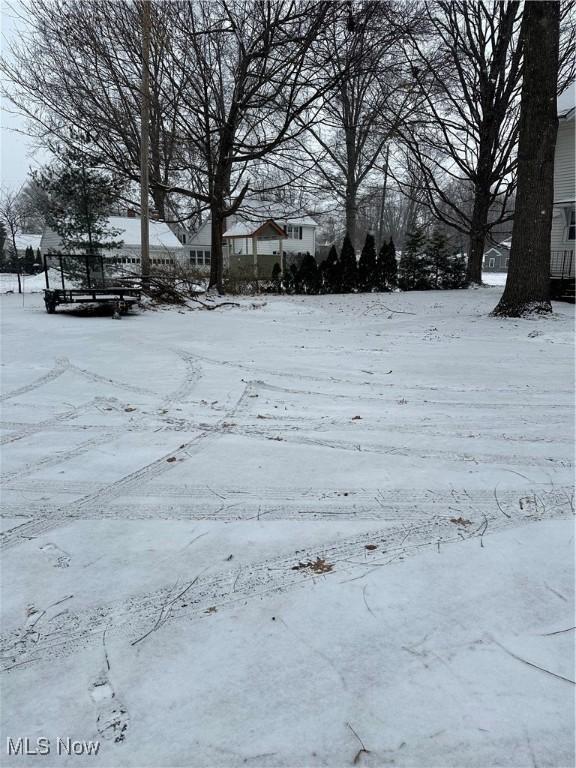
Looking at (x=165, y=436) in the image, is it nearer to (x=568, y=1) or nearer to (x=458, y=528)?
(x=458, y=528)

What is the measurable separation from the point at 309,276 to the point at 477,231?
7050mm

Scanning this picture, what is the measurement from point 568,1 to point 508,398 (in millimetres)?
18095

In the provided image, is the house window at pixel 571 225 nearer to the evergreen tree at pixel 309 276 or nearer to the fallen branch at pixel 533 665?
the evergreen tree at pixel 309 276

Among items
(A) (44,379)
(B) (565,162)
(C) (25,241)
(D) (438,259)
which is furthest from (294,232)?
(A) (44,379)

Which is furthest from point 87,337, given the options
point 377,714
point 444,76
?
point 444,76

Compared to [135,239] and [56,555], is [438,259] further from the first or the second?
[135,239]

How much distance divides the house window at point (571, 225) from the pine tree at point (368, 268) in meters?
7.26

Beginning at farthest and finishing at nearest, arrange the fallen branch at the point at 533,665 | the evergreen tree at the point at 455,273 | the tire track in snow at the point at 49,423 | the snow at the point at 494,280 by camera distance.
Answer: the snow at the point at 494,280, the evergreen tree at the point at 455,273, the tire track in snow at the point at 49,423, the fallen branch at the point at 533,665

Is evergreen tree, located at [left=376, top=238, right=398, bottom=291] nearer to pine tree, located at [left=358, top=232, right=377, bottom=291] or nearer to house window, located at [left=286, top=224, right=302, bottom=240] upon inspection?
pine tree, located at [left=358, top=232, right=377, bottom=291]

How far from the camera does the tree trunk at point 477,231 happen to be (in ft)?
63.5

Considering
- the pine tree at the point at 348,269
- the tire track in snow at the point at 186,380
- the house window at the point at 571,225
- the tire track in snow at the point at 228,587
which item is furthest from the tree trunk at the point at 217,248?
the tire track in snow at the point at 228,587

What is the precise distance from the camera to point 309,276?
19109 mm

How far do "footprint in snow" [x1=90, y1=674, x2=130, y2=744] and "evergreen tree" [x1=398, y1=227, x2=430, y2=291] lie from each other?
19289 mm
